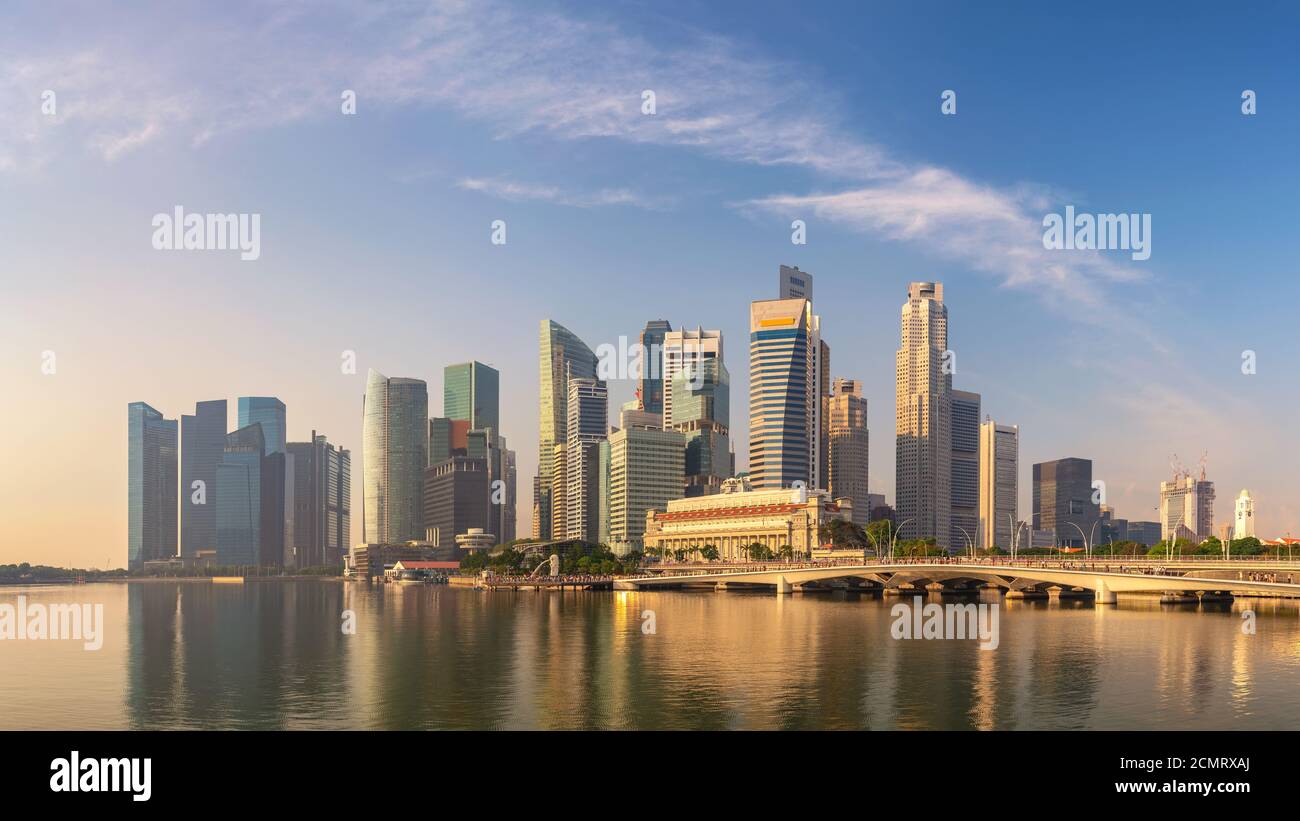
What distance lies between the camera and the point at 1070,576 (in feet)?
462

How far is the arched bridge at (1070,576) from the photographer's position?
124m

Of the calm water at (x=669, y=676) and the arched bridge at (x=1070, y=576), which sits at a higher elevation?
the calm water at (x=669, y=676)

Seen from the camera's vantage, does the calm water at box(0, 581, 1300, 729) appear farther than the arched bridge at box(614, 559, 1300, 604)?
No

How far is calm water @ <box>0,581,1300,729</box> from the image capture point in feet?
179

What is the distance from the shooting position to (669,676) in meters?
69.3

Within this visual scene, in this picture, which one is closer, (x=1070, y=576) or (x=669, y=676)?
(x=669, y=676)

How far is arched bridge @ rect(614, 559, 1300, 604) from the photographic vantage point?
123688mm

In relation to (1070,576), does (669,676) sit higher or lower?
higher

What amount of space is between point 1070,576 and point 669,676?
89.0 m

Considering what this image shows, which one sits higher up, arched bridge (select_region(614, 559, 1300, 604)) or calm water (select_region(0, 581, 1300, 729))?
calm water (select_region(0, 581, 1300, 729))

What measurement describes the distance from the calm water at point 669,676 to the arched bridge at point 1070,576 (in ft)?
29.5

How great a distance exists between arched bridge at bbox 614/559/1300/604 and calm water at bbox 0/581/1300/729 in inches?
354
